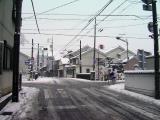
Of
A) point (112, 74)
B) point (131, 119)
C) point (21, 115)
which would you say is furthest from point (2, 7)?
point (112, 74)

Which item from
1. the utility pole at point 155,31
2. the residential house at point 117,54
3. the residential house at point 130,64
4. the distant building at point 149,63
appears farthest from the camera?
the residential house at point 117,54

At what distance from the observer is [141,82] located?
779 inches

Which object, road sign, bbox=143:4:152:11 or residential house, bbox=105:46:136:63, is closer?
road sign, bbox=143:4:152:11

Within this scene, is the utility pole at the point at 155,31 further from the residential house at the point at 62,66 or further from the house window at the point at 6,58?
the residential house at the point at 62,66

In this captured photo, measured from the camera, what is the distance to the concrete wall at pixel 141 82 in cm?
1850

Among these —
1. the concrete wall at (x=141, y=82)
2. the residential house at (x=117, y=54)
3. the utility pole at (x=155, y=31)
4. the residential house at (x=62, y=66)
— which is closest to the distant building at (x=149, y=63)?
the concrete wall at (x=141, y=82)

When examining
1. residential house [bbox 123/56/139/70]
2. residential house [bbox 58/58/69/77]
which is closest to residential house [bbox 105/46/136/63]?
residential house [bbox 123/56/139/70]

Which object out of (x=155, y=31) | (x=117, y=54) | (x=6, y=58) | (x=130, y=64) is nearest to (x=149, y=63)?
(x=155, y=31)

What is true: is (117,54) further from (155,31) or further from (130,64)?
(155,31)

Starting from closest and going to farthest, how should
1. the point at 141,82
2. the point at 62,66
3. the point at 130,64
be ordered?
the point at 141,82 → the point at 130,64 → the point at 62,66

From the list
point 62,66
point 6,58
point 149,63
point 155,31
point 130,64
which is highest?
point 155,31

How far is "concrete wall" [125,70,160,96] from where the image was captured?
18500 millimetres

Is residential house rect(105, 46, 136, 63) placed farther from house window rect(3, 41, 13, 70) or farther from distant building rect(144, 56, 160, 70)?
house window rect(3, 41, 13, 70)

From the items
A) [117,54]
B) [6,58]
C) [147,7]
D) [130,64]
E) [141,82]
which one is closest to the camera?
[6,58]
